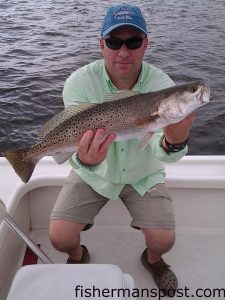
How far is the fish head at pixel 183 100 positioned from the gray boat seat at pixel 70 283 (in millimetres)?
1283

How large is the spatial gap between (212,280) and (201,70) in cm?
905

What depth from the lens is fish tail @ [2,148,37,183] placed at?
3.33 meters

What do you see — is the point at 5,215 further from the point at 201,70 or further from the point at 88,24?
the point at 88,24

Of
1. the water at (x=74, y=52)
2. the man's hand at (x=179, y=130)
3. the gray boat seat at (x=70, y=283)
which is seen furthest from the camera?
the water at (x=74, y=52)

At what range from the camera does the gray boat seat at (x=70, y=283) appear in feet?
7.71

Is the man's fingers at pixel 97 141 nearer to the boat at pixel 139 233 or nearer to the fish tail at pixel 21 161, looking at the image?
the fish tail at pixel 21 161

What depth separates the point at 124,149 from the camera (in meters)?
3.62

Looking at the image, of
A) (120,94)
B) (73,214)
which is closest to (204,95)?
(120,94)

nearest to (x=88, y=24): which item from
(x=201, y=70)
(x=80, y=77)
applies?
(x=201, y=70)

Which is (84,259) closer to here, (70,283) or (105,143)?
(105,143)

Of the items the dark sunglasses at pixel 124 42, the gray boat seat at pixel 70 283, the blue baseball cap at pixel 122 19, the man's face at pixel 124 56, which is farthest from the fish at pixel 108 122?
the gray boat seat at pixel 70 283

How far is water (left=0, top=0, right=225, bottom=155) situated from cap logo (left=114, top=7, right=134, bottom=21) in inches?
201

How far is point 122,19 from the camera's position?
3.41m

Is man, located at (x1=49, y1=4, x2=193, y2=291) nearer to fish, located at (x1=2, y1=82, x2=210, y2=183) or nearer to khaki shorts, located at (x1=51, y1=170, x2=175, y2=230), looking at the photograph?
khaki shorts, located at (x1=51, y1=170, x2=175, y2=230)
